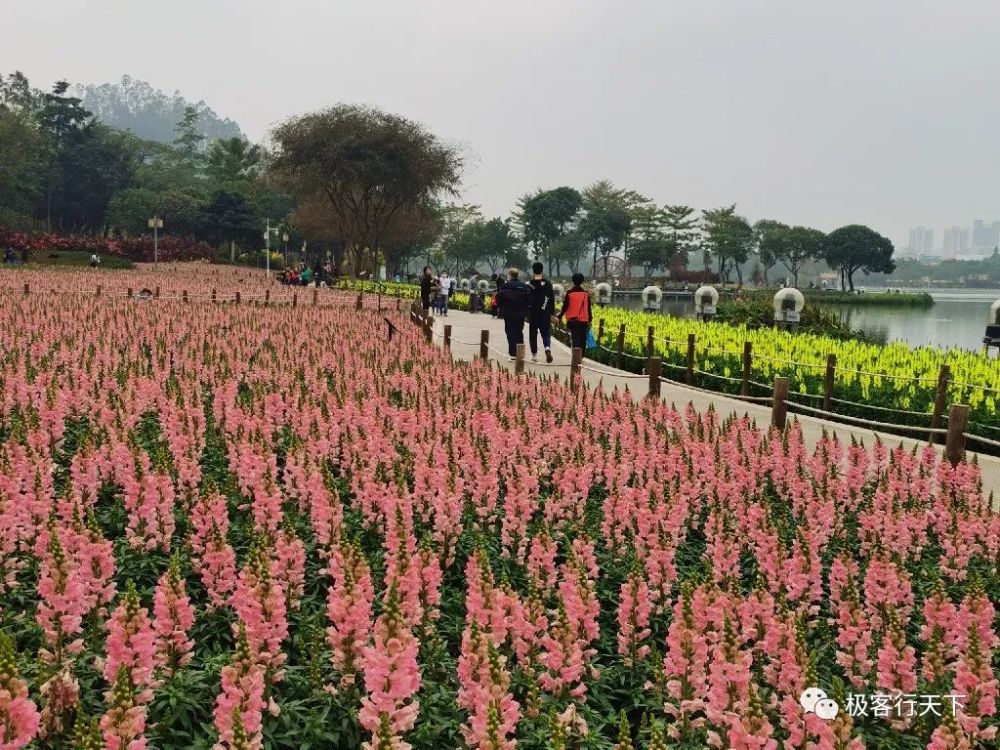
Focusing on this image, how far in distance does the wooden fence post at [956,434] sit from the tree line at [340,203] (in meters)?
48.9

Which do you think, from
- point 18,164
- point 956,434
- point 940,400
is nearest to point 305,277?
point 18,164

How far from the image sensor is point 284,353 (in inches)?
597

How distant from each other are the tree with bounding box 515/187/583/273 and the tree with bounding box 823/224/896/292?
31.9m

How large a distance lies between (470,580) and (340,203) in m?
59.2

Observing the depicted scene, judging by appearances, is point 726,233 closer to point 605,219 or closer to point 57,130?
point 605,219

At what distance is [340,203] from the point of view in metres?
61.8

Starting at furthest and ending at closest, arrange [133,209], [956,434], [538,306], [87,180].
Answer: [87,180] → [133,209] → [538,306] → [956,434]

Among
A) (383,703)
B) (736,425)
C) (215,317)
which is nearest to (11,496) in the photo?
(383,703)

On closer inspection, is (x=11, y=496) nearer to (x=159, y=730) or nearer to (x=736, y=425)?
(x=159, y=730)

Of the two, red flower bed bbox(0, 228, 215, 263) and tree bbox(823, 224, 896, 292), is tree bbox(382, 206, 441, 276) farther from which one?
tree bbox(823, 224, 896, 292)

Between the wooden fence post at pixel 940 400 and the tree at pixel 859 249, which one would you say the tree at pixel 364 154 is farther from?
the tree at pixel 859 249

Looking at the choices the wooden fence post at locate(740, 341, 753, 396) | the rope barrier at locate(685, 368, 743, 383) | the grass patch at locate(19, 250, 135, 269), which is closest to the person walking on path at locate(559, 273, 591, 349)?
the rope barrier at locate(685, 368, 743, 383)

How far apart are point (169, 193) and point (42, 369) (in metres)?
83.5

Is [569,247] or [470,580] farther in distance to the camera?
[569,247]
